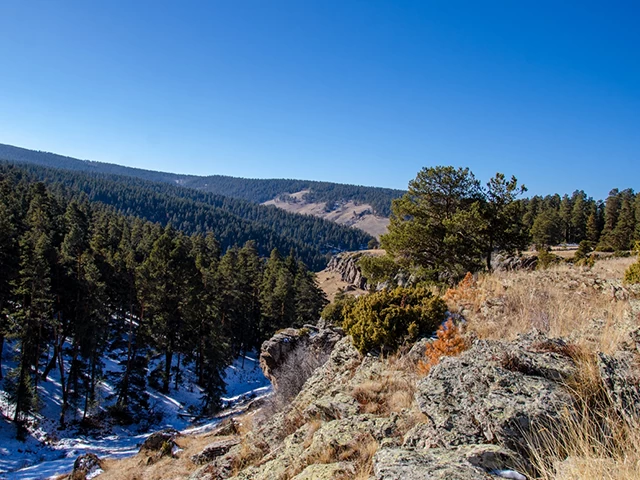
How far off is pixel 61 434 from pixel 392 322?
26.1 m

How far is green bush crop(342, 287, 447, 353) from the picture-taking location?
25.5 ft

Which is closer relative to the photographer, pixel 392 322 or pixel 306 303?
pixel 392 322

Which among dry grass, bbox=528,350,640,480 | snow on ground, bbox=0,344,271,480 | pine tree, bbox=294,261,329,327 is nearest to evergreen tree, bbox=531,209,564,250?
pine tree, bbox=294,261,329,327

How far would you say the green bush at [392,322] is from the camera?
306 inches

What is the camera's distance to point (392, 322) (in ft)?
26.0

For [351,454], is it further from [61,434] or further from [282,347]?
[61,434]

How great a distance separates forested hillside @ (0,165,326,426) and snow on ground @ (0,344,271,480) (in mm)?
847

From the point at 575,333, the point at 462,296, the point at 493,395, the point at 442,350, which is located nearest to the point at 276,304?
the point at 462,296

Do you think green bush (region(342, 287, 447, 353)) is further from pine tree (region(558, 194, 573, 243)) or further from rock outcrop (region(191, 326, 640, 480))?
pine tree (region(558, 194, 573, 243))

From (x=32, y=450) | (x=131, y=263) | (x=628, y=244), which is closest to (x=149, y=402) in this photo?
(x=32, y=450)

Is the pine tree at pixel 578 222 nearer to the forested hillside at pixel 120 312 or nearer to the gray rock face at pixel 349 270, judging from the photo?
the gray rock face at pixel 349 270

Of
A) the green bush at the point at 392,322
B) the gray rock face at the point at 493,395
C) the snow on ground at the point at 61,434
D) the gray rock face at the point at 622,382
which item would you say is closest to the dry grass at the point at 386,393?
the gray rock face at the point at 493,395

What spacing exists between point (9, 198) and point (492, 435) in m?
62.5

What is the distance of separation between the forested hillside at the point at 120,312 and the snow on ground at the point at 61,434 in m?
0.85
